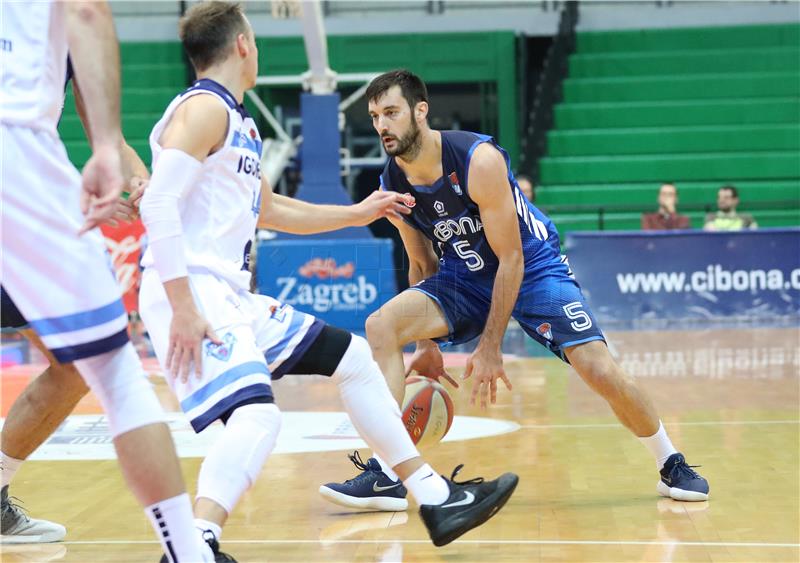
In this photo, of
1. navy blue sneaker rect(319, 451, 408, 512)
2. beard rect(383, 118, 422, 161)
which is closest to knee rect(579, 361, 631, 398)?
navy blue sneaker rect(319, 451, 408, 512)

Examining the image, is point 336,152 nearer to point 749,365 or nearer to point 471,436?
point 749,365

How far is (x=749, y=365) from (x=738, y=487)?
4221mm

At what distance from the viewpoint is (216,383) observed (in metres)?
3.13

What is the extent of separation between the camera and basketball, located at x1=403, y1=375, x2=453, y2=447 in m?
4.50

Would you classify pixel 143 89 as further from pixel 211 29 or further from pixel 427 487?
pixel 427 487

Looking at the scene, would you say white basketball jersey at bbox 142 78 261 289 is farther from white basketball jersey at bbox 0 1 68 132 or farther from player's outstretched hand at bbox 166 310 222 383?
white basketball jersey at bbox 0 1 68 132

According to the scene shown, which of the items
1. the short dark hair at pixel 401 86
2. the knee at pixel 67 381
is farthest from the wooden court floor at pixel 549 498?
the short dark hair at pixel 401 86

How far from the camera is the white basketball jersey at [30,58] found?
2543 mm

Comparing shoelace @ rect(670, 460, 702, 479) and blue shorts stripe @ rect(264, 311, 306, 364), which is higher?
blue shorts stripe @ rect(264, 311, 306, 364)

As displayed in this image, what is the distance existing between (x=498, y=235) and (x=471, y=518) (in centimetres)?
133

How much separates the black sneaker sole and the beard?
1.52 metres

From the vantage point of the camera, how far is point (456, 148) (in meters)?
4.47

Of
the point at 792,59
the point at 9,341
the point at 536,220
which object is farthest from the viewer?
the point at 792,59

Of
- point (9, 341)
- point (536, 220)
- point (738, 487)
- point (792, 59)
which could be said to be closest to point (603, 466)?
point (738, 487)
